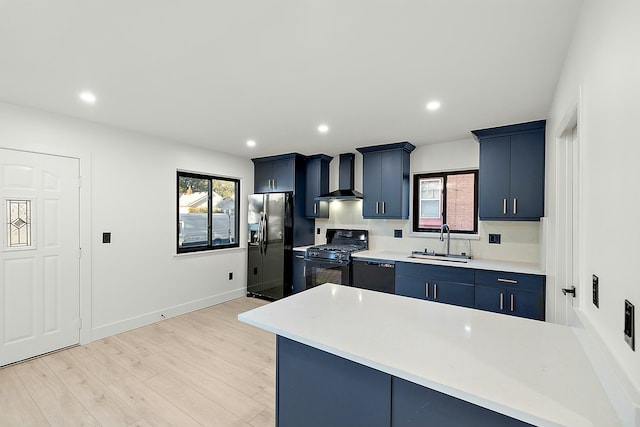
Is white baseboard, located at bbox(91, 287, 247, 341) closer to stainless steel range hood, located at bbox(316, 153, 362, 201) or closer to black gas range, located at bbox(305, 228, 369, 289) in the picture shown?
black gas range, located at bbox(305, 228, 369, 289)

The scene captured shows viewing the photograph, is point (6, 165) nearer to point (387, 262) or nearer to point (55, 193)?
point (55, 193)

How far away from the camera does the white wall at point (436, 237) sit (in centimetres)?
338

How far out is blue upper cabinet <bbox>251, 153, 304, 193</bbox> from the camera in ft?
15.0

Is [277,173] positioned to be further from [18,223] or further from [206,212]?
[18,223]

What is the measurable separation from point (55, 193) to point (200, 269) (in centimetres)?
192

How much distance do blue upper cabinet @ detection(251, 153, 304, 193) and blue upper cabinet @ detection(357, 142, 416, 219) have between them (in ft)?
3.41

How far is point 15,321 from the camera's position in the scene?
2691mm

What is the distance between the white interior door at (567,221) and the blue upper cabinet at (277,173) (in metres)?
3.27

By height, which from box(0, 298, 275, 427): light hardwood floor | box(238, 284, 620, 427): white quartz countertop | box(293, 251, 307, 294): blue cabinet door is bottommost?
box(0, 298, 275, 427): light hardwood floor

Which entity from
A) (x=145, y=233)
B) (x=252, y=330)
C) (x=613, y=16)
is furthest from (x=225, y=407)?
(x=613, y=16)

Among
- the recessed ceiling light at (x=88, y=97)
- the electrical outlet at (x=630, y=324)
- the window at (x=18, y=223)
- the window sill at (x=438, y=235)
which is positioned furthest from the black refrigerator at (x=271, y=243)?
the electrical outlet at (x=630, y=324)

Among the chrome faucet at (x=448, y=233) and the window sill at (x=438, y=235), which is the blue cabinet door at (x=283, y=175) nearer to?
the window sill at (x=438, y=235)

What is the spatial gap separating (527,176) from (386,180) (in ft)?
5.16

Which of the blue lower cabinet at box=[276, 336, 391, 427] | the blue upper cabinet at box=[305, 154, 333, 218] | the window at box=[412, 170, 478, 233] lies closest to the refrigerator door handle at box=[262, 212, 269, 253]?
the blue upper cabinet at box=[305, 154, 333, 218]
